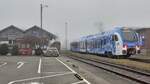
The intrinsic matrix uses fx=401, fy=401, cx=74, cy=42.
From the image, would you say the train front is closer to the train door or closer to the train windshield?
the train windshield

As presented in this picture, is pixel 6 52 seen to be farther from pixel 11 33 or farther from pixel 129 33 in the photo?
pixel 11 33

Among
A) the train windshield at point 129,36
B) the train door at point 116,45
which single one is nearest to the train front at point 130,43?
the train windshield at point 129,36

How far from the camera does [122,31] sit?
1715 inches

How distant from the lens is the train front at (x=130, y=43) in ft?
140

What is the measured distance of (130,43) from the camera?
43.1 metres

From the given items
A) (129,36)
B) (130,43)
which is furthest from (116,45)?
(129,36)

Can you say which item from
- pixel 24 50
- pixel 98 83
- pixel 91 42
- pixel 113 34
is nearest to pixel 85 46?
pixel 91 42

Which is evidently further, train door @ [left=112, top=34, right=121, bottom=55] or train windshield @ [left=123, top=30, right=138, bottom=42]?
train windshield @ [left=123, top=30, right=138, bottom=42]

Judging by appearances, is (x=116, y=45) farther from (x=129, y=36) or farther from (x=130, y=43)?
(x=129, y=36)

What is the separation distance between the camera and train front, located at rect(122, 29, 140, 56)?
140ft

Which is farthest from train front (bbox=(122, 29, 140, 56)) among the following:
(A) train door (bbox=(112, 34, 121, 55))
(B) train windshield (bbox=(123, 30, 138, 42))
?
(A) train door (bbox=(112, 34, 121, 55))

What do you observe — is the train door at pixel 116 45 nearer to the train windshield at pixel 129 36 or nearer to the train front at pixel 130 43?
the train front at pixel 130 43

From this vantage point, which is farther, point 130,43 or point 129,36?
point 129,36

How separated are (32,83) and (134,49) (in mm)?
26709
